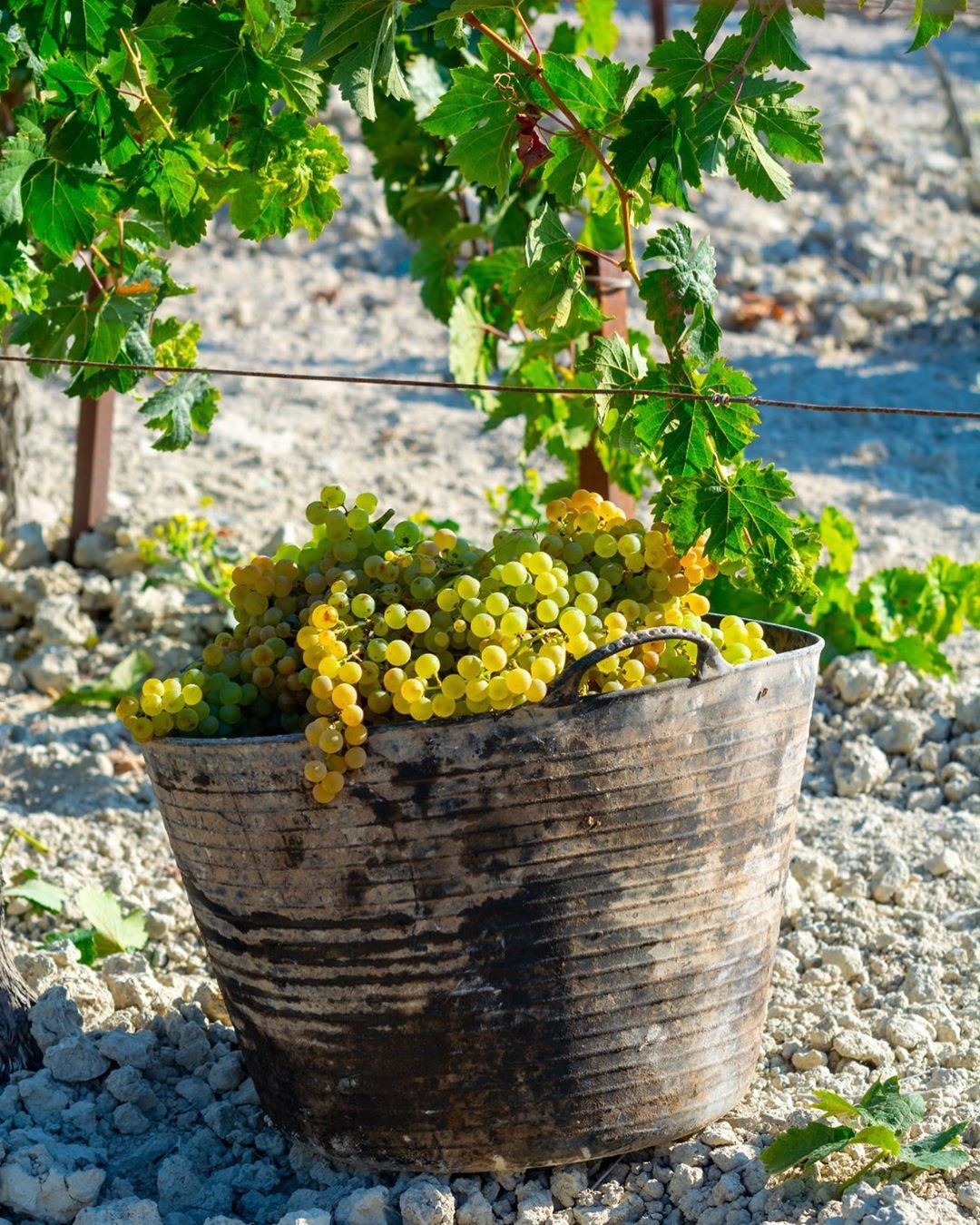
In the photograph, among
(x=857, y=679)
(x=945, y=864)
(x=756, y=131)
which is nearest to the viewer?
(x=756, y=131)

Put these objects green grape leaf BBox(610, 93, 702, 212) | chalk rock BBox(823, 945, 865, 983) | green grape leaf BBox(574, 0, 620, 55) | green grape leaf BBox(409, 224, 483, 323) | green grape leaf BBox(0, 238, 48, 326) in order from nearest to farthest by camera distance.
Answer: green grape leaf BBox(610, 93, 702, 212) → green grape leaf BBox(0, 238, 48, 326) → chalk rock BBox(823, 945, 865, 983) → green grape leaf BBox(574, 0, 620, 55) → green grape leaf BBox(409, 224, 483, 323)

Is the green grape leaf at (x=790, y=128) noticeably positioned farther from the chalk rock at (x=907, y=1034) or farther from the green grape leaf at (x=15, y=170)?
the chalk rock at (x=907, y=1034)

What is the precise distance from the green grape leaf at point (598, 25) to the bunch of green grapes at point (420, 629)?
160 cm

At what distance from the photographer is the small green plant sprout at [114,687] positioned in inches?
139

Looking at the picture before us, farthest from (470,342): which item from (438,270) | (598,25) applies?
(598,25)

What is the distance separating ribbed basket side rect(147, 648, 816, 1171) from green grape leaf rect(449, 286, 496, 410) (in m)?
1.37

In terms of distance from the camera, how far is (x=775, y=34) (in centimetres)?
176

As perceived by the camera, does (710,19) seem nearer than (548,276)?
Yes

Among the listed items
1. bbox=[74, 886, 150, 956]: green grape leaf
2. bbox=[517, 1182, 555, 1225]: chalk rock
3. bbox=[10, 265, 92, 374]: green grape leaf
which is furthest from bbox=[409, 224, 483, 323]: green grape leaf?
bbox=[517, 1182, 555, 1225]: chalk rock

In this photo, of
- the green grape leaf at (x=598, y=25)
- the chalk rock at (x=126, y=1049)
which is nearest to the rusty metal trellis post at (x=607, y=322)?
the green grape leaf at (x=598, y=25)

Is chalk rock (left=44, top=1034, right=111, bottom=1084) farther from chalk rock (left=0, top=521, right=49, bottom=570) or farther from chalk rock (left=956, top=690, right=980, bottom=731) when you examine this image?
chalk rock (left=0, top=521, right=49, bottom=570)

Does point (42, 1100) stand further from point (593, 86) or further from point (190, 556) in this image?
point (190, 556)

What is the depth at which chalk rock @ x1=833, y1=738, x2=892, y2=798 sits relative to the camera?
10.3 ft

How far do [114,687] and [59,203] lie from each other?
182cm
